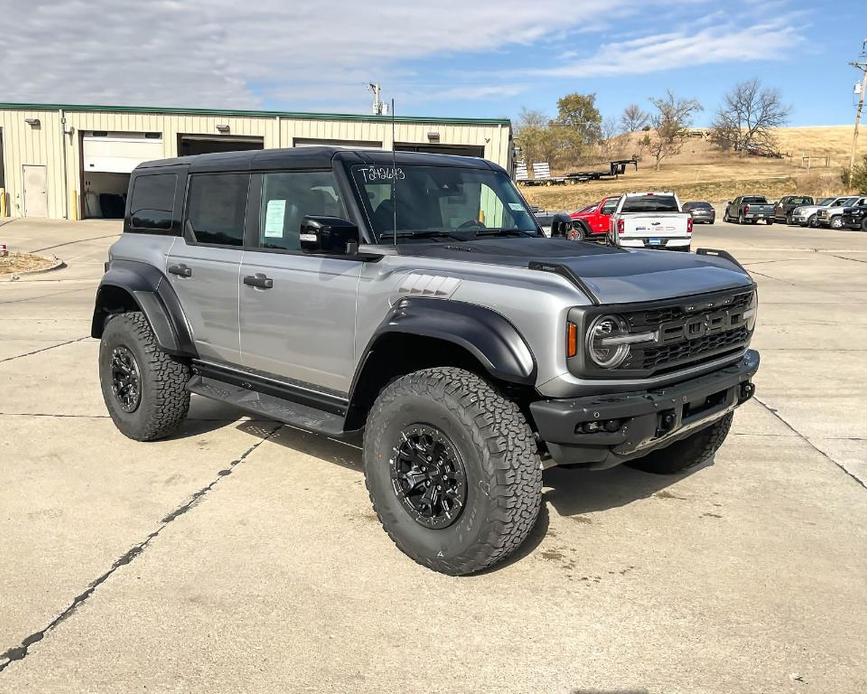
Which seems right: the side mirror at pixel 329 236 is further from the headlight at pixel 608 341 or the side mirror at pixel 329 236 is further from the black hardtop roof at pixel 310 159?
the headlight at pixel 608 341

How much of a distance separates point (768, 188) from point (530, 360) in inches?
2584

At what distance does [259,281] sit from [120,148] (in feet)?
107

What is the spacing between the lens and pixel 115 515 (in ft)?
14.2

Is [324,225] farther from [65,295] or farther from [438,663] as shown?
[65,295]

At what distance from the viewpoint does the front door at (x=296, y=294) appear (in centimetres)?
423

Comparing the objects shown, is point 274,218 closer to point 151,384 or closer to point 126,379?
point 151,384

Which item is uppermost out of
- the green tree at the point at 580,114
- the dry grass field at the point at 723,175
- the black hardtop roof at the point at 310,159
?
the green tree at the point at 580,114

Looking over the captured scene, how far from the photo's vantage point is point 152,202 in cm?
571

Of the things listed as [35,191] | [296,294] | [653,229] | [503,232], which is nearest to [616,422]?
[503,232]

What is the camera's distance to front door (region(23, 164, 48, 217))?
112 feet

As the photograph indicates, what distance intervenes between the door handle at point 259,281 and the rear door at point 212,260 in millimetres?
130

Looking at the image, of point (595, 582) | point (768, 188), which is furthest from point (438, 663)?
point (768, 188)

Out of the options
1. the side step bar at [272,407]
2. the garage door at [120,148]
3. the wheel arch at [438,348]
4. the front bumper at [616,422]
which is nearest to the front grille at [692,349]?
the front bumper at [616,422]

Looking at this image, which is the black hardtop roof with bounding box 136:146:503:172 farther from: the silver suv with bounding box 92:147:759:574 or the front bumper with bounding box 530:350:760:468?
the front bumper with bounding box 530:350:760:468
